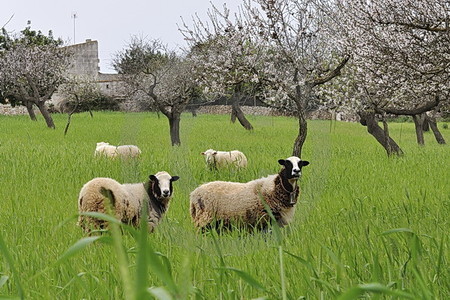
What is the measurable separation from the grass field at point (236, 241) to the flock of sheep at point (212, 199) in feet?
0.74

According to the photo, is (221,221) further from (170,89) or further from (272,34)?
(170,89)

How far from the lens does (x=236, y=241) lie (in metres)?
5.61

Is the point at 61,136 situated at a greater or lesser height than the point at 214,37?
lesser

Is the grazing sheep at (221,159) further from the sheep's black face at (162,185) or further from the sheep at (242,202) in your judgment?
the sheep's black face at (162,185)

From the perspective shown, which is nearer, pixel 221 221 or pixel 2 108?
Answer: pixel 221 221

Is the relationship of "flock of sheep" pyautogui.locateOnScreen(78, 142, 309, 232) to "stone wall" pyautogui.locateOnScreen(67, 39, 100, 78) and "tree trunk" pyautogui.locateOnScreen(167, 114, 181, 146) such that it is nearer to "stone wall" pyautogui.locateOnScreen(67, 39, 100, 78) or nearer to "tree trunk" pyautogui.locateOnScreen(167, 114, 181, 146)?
"tree trunk" pyautogui.locateOnScreen(167, 114, 181, 146)

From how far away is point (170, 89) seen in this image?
2033 cm

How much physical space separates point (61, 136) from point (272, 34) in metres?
19.0

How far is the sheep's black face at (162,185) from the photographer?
225 inches

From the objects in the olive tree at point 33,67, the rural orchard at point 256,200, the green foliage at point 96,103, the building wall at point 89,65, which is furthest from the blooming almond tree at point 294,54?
the building wall at point 89,65

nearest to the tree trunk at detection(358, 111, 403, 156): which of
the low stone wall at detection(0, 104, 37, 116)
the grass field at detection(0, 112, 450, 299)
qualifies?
the grass field at detection(0, 112, 450, 299)

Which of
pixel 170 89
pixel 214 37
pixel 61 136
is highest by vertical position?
pixel 214 37

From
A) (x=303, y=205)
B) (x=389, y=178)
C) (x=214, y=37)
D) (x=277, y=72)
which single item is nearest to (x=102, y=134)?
(x=214, y=37)

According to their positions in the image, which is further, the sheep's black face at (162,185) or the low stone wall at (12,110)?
the low stone wall at (12,110)
